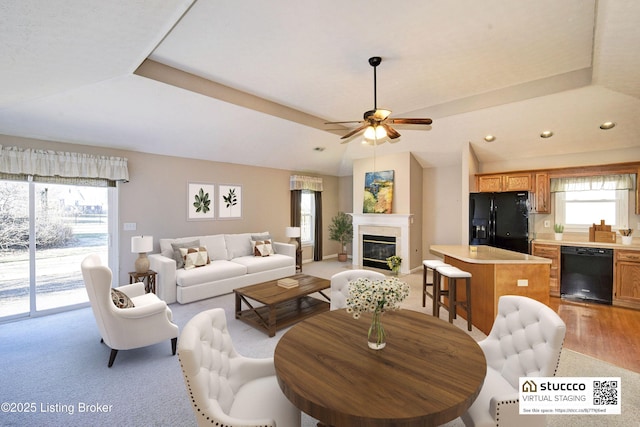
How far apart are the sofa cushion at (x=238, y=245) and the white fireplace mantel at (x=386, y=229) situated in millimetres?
2655

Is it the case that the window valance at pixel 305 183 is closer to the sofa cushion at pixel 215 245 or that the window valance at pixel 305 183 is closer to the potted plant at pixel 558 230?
the sofa cushion at pixel 215 245

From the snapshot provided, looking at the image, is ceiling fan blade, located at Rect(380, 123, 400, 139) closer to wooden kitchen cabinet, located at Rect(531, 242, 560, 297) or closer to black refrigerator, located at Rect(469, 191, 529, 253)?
black refrigerator, located at Rect(469, 191, 529, 253)

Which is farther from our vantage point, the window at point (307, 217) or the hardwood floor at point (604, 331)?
the window at point (307, 217)

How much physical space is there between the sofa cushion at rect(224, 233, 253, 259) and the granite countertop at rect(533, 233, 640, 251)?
5.26 m

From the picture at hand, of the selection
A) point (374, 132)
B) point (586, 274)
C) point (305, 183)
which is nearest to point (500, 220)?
point (586, 274)

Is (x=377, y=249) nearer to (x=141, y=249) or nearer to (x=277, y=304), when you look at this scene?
(x=277, y=304)

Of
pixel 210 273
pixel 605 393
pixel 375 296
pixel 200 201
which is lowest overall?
pixel 605 393

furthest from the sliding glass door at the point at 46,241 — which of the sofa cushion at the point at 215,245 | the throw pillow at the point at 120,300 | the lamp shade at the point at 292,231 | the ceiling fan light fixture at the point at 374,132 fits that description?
the ceiling fan light fixture at the point at 374,132

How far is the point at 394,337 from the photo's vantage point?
5.39 ft

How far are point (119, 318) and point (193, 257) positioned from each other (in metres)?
2.15

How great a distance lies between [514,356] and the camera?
167cm

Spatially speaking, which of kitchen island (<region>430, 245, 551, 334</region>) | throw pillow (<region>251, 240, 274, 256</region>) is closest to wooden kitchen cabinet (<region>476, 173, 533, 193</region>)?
kitchen island (<region>430, 245, 551, 334</region>)

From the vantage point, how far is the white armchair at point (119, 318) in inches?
96.2

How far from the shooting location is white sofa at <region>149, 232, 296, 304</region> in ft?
13.9
